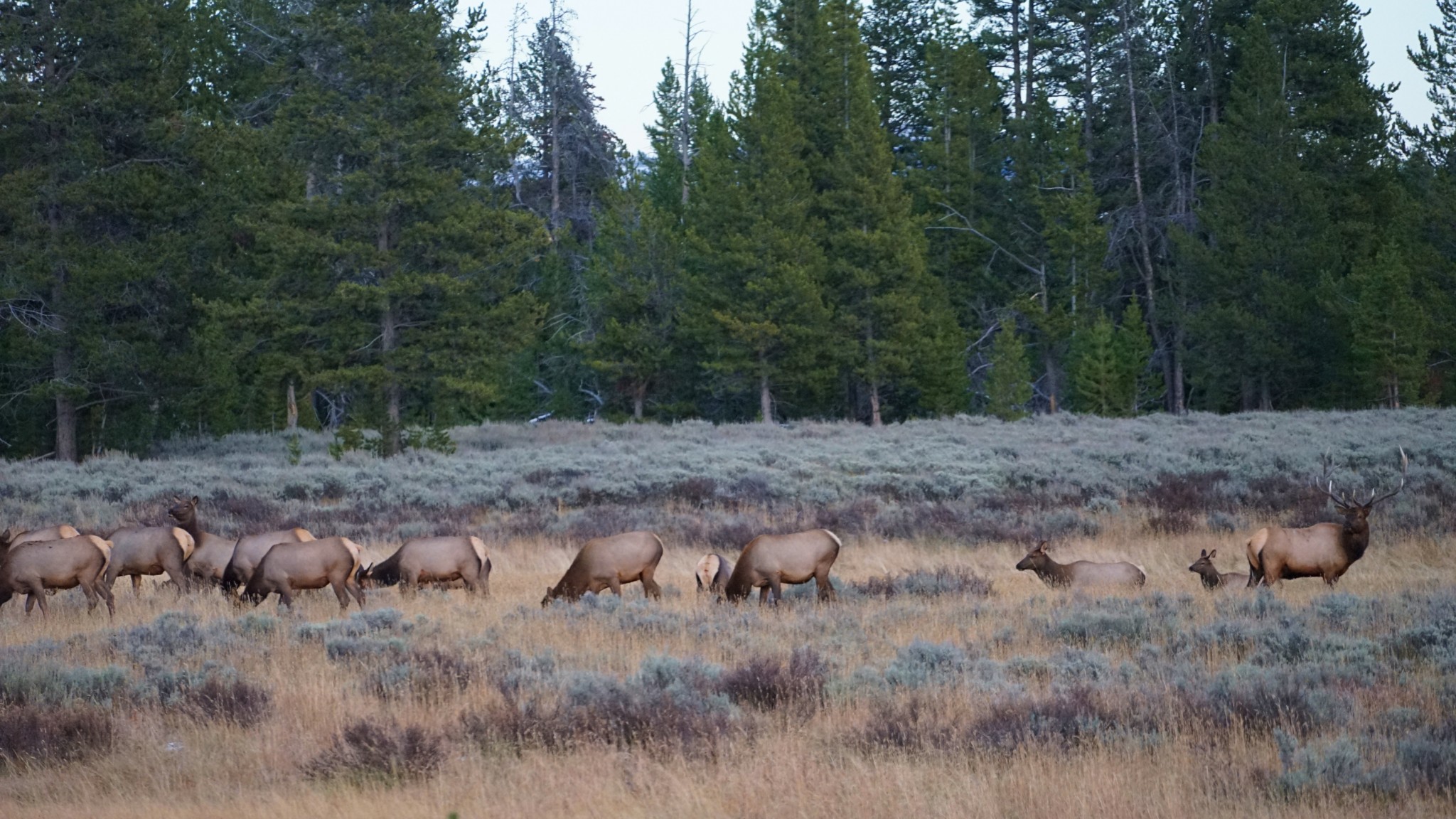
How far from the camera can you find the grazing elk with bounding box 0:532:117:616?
40.3 feet

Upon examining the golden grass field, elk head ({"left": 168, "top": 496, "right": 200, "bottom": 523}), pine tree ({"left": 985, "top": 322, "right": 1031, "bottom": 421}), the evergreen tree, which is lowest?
the golden grass field

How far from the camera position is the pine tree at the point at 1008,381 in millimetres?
39250

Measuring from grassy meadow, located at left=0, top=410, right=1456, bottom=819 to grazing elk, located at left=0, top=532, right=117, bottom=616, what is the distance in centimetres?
25

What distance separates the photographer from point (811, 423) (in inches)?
1500

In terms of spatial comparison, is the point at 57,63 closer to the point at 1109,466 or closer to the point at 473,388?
the point at 473,388

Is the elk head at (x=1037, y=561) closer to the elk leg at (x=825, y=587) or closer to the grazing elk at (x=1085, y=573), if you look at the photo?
the grazing elk at (x=1085, y=573)

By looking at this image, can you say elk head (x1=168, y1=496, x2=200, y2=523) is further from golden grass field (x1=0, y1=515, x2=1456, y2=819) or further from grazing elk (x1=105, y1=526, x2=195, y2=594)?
golden grass field (x1=0, y1=515, x2=1456, y2=819)

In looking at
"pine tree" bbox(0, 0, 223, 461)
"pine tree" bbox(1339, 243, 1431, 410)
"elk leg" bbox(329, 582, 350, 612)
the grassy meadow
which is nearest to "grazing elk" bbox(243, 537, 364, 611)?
"elk leg" bbox(329, 582, 350, 612)

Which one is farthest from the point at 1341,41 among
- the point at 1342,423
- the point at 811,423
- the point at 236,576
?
the point at 236,576

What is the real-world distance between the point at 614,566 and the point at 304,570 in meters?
2.91

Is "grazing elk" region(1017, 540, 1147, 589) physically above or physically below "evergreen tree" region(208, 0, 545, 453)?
below

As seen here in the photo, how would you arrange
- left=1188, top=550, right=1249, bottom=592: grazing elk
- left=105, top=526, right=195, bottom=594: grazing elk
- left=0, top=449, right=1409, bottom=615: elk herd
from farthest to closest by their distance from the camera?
left=105, top=526, right=195, bottom=594: grazing elk < left=1188, top=550, right=1249, bottom=592: grazing elk < left=0, top=449, right=1409, bottom=615: elk herd

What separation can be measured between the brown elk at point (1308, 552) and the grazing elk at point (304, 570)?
870 centimetres

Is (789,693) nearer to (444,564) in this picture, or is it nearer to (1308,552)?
(444,564)
